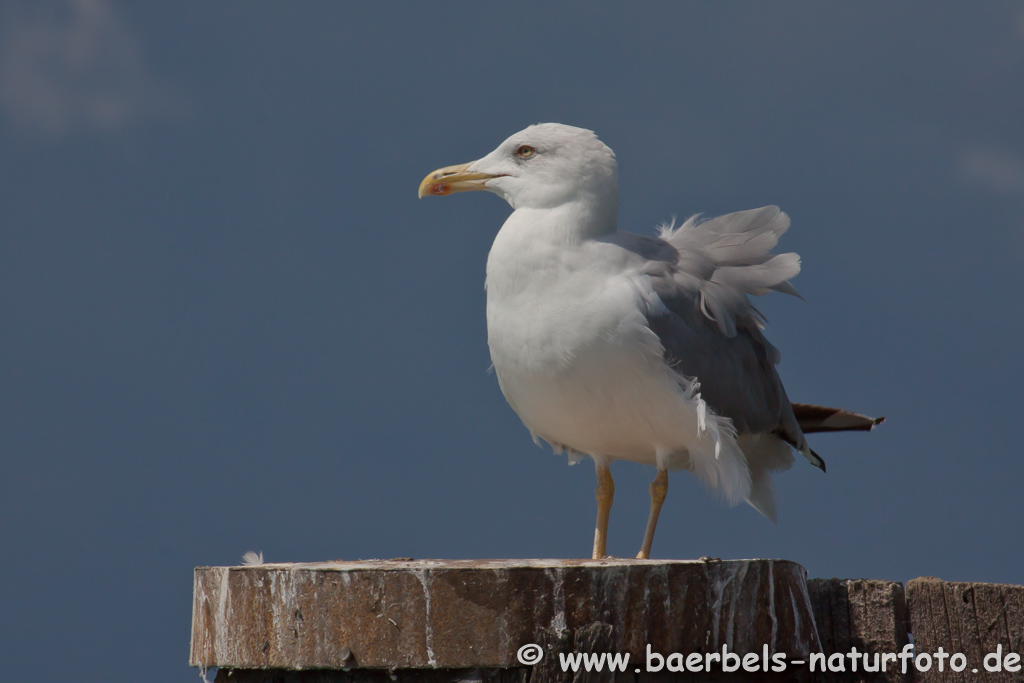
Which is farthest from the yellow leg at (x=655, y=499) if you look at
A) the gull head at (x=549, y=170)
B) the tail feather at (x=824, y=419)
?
the gull head at (x=549, y=170)

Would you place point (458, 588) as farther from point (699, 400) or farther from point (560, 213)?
point (560, 213)

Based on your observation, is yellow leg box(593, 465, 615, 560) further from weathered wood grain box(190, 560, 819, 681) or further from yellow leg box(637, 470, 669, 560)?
weathered wood grain box(190, 560, 819, 681)

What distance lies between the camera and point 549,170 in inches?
201

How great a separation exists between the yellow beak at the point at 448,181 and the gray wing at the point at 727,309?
39.4 inches

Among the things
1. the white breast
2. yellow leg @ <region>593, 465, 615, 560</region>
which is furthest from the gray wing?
yellow leg @ <region>593, 465, 615, 560</region>

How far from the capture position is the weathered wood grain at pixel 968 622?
372 centimetres

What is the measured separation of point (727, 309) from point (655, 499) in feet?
3.20

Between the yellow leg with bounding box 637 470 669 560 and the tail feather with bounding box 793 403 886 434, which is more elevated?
the tail feather with bounding box 793 403 886 434

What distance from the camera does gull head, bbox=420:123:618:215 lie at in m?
5.03

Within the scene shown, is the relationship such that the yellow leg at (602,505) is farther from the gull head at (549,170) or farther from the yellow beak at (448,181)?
the yellow beak at (448,181)

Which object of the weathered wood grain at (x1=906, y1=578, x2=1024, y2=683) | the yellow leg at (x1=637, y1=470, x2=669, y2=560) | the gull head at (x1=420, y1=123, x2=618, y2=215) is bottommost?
the weathered wood grain at (x1=906, y1=578, x2=1024, y2=683)

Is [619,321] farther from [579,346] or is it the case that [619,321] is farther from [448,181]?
[448,181]

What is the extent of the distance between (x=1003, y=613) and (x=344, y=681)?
90.8 inches

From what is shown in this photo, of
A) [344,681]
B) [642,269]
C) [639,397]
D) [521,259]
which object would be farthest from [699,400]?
[344,681]
